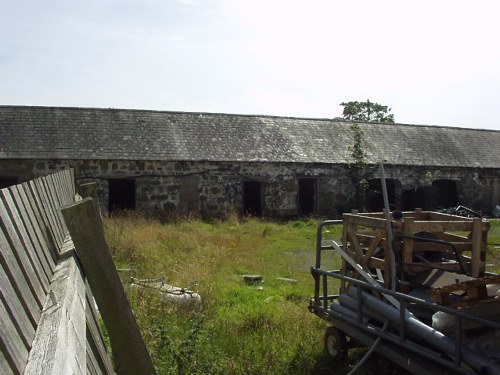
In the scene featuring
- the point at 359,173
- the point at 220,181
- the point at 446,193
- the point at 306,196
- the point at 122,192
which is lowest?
the point at 446,193

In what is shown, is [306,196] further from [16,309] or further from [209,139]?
[16,309]

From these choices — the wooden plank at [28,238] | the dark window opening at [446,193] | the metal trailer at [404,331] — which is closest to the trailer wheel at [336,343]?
the metal trailer at [404,331]

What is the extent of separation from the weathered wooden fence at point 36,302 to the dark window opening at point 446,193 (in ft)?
73.7

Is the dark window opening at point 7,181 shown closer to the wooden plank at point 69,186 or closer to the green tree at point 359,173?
the wooden plank at point 69,186

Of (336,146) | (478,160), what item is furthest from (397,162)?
(478,160)

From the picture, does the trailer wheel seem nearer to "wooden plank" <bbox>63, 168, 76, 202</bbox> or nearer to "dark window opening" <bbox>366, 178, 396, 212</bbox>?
"wooden plank" <bbox>63, 168, 76, 202</bbox>

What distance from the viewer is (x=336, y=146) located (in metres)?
21.8

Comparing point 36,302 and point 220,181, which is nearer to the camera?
point 36,302

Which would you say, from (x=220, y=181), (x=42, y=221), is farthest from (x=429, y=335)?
(x=220, y=181)

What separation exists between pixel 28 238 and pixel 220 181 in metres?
17.2

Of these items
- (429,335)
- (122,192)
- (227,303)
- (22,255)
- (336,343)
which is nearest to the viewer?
(22,255)

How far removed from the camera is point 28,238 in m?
1.80

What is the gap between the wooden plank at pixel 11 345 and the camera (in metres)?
1.13

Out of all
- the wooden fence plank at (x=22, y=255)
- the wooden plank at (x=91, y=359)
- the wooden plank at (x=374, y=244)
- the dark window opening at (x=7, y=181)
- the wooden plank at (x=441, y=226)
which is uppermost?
the wooden fence plank at (x=22, y=255)
